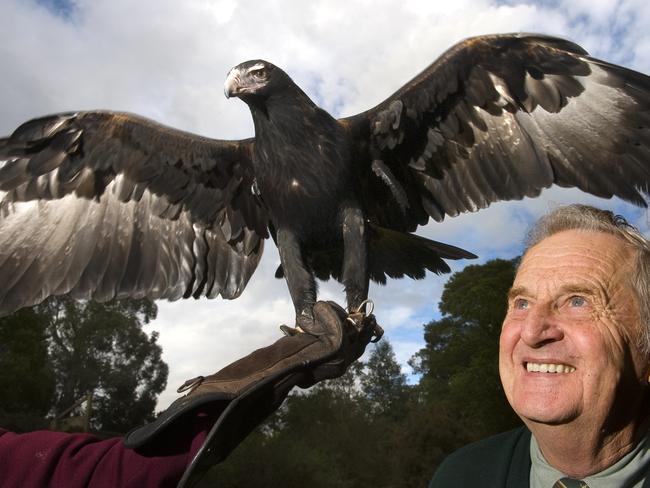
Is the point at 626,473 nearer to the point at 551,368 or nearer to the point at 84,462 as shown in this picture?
the point at 551,368

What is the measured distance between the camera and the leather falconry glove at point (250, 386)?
4.19 feet

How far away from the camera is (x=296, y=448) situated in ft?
50.1

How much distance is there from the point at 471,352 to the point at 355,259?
21290 mm

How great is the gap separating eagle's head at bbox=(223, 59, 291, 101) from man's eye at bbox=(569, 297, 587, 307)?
80.3 inches

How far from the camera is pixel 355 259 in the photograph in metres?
3.00

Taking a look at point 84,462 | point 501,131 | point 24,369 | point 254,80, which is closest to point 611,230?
point 84,462

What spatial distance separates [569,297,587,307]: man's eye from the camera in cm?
160

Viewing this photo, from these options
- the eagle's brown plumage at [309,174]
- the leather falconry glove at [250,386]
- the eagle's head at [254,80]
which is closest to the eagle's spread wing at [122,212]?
the eagle's brown plumage at [309,174]

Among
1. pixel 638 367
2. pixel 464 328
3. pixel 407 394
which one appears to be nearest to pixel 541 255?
pixel 638 367

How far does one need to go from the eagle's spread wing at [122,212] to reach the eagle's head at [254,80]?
360 mm

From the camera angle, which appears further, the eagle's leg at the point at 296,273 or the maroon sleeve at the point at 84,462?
the eagle's leg at the point at 296,273

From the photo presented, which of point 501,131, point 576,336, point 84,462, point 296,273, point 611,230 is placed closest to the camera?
point 84,462

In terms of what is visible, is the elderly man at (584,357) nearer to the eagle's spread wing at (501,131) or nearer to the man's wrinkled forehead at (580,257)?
the man's wrinkled forehead at (580,257)

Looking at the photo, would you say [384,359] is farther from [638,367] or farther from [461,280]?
[638,367]
